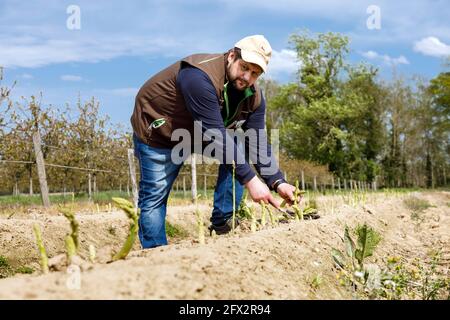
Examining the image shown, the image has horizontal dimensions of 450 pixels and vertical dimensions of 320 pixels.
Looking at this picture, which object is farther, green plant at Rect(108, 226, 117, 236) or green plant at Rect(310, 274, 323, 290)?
green plant at Rect(108, 226, 117, 236)

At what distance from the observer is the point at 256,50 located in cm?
316

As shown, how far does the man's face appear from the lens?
327 centimetres

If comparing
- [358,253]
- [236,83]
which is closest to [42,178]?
[236,83]

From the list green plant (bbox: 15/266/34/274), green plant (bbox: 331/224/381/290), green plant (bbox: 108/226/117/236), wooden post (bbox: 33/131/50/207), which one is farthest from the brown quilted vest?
wooden post (bbox: 33/131/50/207)

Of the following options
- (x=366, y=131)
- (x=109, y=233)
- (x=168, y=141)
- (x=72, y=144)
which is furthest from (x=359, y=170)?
(x=168, y=141)

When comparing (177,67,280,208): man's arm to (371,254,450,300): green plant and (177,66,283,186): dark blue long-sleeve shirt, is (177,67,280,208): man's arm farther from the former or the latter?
(371,254,450,300): green plant

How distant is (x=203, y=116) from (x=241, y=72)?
0.40 meters

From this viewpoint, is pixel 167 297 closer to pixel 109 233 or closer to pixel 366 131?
pixel 109 233

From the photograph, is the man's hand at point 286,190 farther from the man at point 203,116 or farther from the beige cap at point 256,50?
the beige cap at point 256,50

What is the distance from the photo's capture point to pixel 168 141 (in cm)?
381

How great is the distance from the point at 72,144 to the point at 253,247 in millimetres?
15648

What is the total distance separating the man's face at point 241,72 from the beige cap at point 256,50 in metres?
0.07

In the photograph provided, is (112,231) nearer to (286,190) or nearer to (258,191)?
(286,190)

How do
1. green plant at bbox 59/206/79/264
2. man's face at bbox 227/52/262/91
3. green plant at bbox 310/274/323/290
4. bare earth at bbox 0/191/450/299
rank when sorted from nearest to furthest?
bare earth at bbox 0/191/450/299
green plant at bbox 59/206/79/264
green plant at bbox 310/274/323/290
man's face at bbox 227/52/262/91
